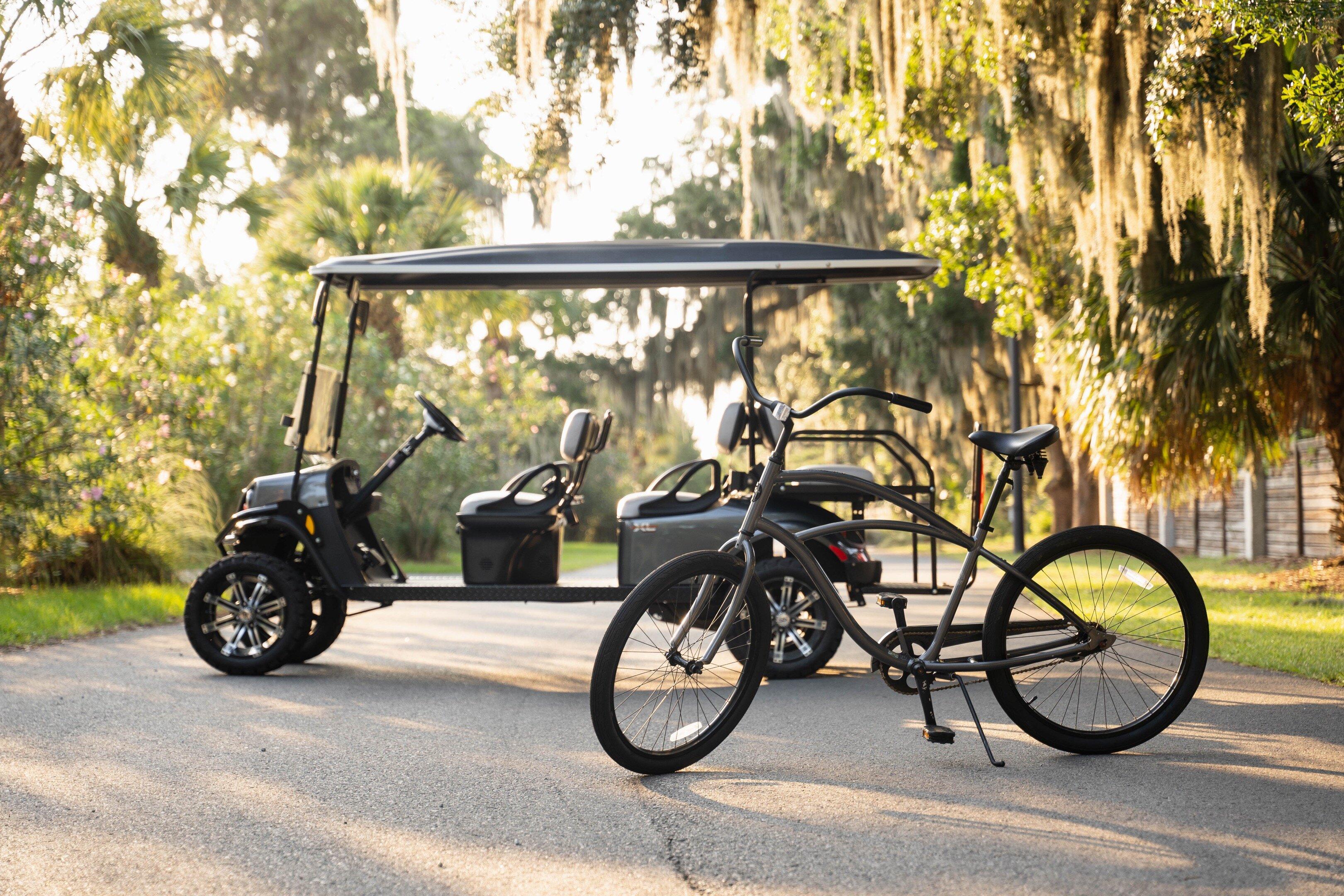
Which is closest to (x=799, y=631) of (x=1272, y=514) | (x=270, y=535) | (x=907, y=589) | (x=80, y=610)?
(x=907, y=589)

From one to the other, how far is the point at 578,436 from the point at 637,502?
62cm

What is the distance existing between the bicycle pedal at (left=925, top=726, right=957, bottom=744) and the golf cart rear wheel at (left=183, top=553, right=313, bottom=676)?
12.5 ft

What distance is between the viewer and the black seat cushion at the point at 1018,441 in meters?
4.66

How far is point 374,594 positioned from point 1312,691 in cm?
490

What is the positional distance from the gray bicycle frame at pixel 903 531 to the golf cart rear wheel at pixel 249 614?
3.26 meters

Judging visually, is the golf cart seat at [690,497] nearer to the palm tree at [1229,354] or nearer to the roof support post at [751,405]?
the roof support post at [751,405]

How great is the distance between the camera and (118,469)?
11180mm

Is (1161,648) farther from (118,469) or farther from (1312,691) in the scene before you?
(118,469)

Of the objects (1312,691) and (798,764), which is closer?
(798,764)

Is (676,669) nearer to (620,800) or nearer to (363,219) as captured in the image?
(620,800)

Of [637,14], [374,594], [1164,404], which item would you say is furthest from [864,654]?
[637,14]

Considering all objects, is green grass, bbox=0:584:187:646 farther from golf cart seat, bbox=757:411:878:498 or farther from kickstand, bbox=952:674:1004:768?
kickstand, bbox=952:674:1004:768

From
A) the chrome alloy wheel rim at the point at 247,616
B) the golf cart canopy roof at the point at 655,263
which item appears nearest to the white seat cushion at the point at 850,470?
the golf cart canopy roof at the point at 655,263

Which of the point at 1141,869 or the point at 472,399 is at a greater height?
the point at 472,399
